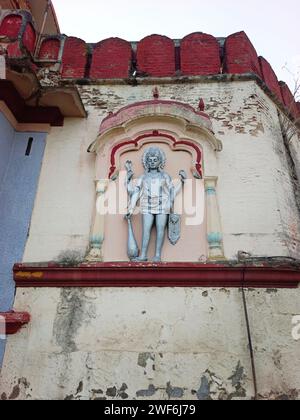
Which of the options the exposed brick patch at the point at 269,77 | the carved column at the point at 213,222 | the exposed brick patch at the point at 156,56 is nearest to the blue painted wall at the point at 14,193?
the exposed brick patch at the point at 156,56

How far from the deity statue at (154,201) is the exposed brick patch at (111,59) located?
1.77 m

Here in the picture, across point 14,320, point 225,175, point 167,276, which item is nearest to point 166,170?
point 225,175

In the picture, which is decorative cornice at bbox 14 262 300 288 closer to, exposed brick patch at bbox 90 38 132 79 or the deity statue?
the deity statue

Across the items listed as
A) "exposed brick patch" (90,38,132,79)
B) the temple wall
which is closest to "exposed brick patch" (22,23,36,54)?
"exposed brick patch" (90,38,132,79)

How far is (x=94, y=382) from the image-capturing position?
3.22 metres

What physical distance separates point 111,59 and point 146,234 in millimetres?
3124

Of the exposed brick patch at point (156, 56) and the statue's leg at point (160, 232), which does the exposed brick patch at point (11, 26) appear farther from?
the statue's leg at point (160, 232)

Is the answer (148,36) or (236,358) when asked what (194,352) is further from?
(148,36)

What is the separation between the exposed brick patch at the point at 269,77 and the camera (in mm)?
5640

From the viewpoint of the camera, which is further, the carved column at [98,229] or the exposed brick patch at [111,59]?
the exposed brick patch at [111,59]

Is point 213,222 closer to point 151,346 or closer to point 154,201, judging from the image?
point 154,201

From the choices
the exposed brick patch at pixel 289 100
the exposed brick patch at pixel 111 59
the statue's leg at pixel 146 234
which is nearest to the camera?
the statue's leg at pixel 146 234

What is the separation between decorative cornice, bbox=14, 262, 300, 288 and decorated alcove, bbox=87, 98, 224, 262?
0.77 ft

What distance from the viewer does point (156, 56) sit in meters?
5.57
